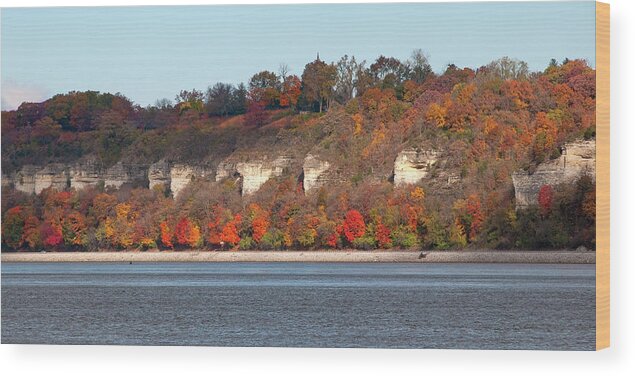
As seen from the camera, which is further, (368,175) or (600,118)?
(368,175)

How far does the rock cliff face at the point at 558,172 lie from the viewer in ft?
169

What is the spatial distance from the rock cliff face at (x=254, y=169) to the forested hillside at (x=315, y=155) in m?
0.16

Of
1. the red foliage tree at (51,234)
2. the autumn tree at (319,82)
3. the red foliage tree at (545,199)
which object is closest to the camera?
the red foliage tree at (545,199)

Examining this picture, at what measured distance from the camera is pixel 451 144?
A: 78062mm

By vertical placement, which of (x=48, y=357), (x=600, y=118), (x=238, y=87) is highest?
(x=238, y=87)

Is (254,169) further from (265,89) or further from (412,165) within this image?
(412,165)

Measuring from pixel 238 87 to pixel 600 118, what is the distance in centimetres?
5800

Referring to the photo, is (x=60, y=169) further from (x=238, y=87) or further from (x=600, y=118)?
(x=600, y=118)

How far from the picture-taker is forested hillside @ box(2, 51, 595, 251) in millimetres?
64938

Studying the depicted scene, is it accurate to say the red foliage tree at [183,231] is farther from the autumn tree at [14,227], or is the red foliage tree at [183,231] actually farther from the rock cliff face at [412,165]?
the autumn tree at [14,227]

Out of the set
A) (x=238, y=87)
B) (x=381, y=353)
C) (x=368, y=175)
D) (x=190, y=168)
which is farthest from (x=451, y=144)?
(x=381, y=353)

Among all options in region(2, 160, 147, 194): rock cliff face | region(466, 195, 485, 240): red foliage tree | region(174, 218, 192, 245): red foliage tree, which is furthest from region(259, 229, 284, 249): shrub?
region(466, 195, 485, 240): red foliage tree

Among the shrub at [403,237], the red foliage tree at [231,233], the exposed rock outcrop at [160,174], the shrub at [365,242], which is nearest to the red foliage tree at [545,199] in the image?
the shrub at [403,237]

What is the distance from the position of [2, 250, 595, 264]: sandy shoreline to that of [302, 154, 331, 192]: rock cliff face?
780 cm
